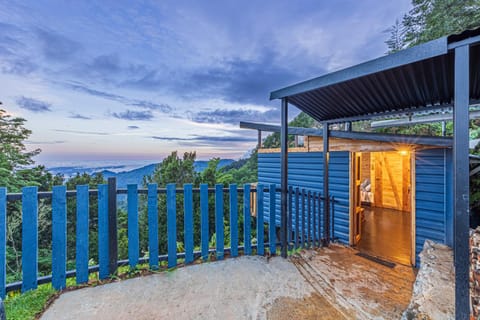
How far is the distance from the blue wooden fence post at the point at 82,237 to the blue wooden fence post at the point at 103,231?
0.42 ft

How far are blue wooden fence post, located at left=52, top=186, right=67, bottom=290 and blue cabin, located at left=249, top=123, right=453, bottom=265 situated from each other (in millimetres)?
2963

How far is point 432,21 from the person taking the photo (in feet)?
29.0

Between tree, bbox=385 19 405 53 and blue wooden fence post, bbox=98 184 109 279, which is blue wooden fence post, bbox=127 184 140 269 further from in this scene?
tree, bbox=385 19 405 53

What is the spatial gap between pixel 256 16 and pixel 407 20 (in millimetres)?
9213

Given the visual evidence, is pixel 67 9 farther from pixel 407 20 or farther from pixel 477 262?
pixel 407 20

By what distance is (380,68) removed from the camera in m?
2.06

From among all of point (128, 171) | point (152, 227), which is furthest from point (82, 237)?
point (128, 171)

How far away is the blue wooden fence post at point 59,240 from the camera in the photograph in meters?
2.25

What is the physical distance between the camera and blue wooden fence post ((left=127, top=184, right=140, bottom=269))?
2605mm

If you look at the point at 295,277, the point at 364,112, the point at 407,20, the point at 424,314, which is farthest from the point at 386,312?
the point at 407,20

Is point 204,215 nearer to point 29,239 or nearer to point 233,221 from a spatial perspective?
point 233,221

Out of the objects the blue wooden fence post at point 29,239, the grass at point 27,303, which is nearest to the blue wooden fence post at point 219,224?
the grass at point 27,303

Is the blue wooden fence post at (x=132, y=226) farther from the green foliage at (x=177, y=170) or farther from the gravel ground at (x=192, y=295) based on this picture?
the green foliage at (x=177, y=170)

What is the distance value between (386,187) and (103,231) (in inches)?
406
